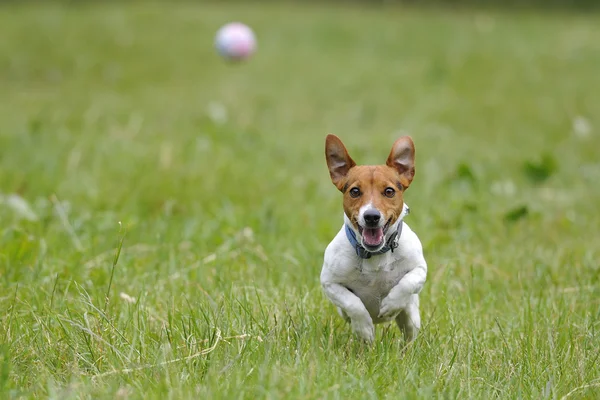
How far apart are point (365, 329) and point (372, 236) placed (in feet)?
1.19

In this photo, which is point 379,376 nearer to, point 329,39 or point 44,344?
point 44,344

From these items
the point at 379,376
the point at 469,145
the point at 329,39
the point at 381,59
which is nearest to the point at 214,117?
the point at 469,145

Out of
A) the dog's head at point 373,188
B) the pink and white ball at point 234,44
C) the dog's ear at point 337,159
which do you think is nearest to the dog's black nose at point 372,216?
the dog's head at point 373,188

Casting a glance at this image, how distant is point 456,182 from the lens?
20.8 ft

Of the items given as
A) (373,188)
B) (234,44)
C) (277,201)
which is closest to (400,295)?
(373,188)

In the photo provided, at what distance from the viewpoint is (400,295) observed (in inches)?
124

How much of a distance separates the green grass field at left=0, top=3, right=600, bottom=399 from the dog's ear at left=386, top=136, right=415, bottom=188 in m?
0.58

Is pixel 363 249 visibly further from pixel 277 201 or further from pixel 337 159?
pixel 277 201

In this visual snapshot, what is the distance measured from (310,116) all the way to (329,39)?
11.7 ft

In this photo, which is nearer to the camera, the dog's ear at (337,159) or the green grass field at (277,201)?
the green grass field at (277,201)

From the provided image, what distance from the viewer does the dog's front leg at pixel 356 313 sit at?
10.4 feet

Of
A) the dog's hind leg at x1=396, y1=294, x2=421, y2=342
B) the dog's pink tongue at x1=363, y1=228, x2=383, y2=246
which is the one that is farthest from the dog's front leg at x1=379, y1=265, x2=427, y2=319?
the dog's pink tongue at x1=363, y1=228, x2=383, y2=246

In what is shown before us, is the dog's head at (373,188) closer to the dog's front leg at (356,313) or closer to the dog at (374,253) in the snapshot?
the dog at (374,253)

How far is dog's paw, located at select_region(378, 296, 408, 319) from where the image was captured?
3162 mm
